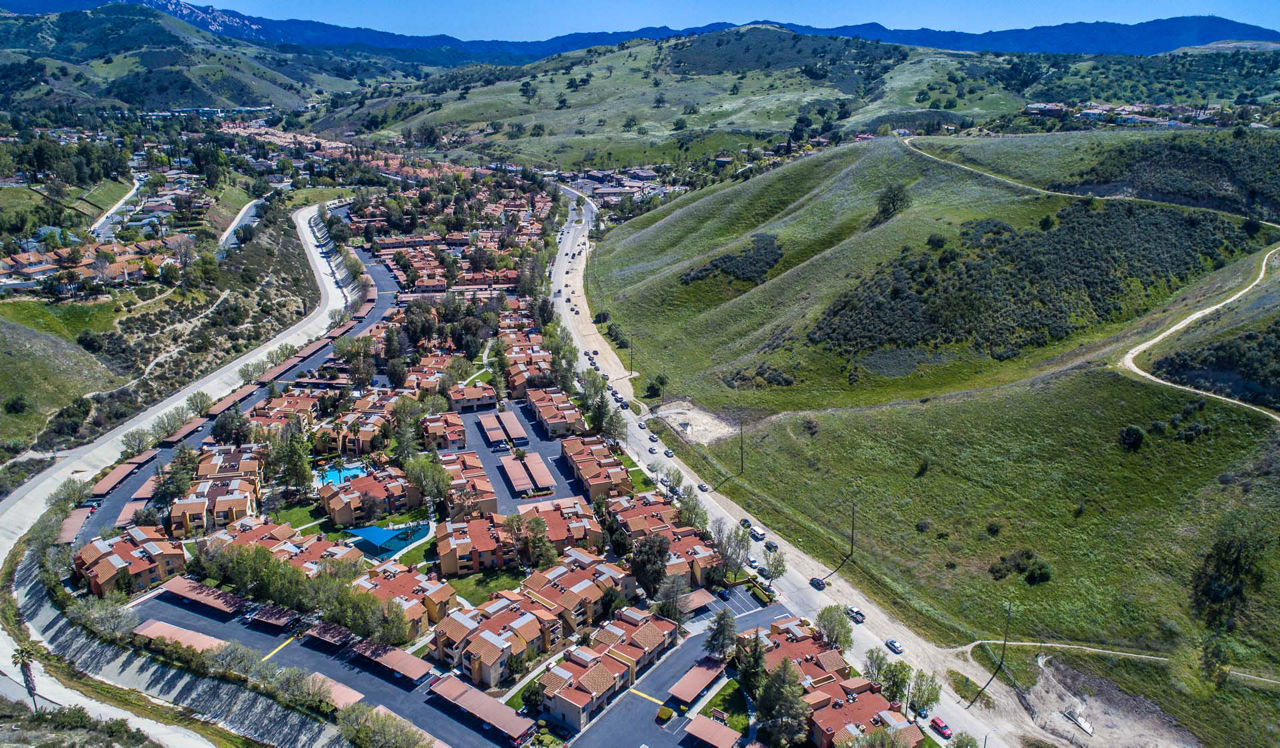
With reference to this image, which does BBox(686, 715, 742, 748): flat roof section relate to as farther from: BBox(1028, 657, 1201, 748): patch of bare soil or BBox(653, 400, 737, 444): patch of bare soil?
BBox(653, 400, 737, 444): patch of bare soil

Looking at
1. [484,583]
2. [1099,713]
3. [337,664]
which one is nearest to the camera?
[1099,713]

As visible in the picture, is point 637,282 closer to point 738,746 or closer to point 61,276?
point 61,276

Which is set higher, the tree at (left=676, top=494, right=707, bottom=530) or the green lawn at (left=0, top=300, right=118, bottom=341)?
the green lawn at (left=0, top=300, right=118, bottom=341)

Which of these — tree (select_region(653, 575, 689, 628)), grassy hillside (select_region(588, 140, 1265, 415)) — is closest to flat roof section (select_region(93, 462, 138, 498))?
tree (select_region(653, 575, 689, 628))

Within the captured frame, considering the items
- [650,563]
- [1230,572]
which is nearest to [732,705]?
[650,563]

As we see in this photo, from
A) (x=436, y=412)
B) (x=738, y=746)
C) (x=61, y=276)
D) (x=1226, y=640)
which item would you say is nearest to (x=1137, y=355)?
(x=1226, y=640)

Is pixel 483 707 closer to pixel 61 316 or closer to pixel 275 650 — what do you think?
pixel 275 650
